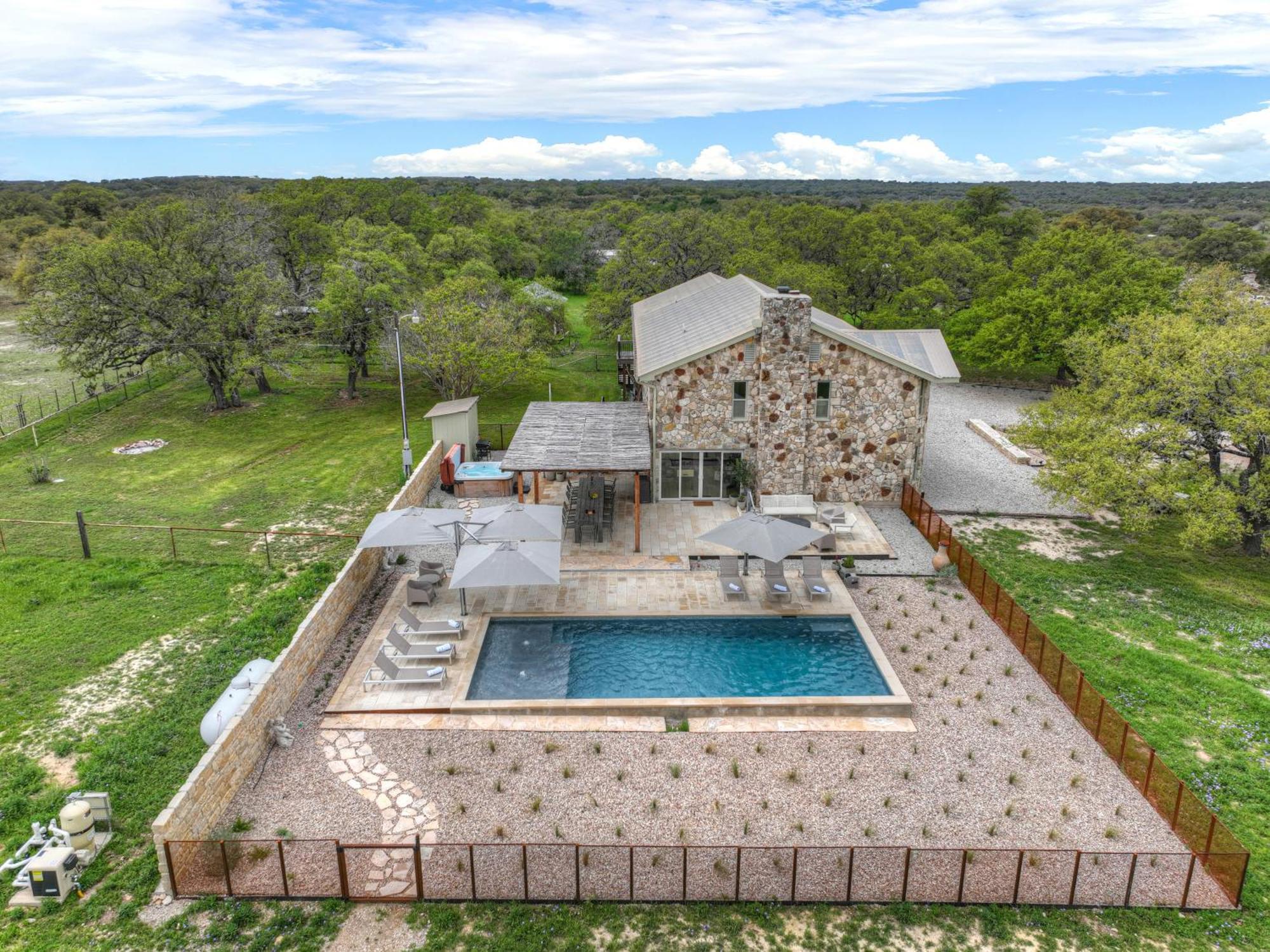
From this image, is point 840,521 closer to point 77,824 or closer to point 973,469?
point 973,469

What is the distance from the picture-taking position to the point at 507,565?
1656 centimetres

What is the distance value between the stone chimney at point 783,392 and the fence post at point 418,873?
15384 millimetres

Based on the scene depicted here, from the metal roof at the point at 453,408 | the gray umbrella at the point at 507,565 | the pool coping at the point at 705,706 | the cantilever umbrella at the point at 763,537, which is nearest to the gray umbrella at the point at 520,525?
the gray umbrella at the point at 507,565

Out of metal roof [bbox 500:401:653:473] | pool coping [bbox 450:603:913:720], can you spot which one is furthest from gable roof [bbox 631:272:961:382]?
pool coping [bbox 450:603:913:720]

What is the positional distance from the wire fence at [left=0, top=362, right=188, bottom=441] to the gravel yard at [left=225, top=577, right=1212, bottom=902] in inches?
1093

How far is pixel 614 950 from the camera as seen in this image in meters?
9.93

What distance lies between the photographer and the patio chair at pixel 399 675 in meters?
14.9

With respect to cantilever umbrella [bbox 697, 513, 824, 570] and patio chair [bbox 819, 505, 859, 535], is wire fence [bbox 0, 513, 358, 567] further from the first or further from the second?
patio chair [bbox 819, 505, 859, 535]

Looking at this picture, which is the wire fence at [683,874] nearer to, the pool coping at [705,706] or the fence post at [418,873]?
the fence post at [418,873]

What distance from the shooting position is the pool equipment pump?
34.2ft

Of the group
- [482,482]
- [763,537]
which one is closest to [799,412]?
[763,537]

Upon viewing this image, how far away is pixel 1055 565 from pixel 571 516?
42.4 ft

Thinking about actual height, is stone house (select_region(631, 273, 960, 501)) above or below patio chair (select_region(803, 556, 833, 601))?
above

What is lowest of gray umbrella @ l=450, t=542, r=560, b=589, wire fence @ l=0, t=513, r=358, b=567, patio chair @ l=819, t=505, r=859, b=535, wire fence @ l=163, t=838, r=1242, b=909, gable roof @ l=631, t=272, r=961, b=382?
wire fence @ l=163, t=838, r=1242, b=909
